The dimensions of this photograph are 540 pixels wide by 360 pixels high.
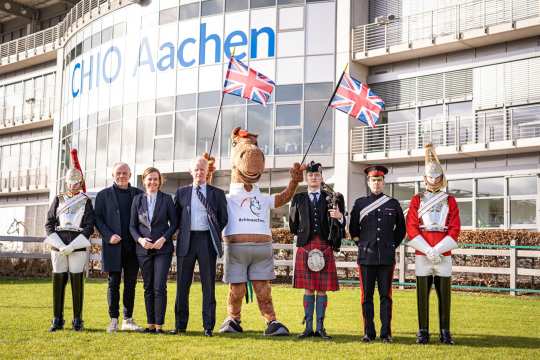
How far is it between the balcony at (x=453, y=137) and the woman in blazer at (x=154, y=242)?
52.2 feet

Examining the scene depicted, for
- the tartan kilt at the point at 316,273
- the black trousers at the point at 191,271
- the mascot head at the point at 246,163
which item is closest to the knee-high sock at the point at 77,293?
the black trousers at the point at 191,271

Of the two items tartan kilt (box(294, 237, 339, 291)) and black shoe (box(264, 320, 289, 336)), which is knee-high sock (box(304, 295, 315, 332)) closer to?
tartan kilt (box(294, 237, 339, 291))

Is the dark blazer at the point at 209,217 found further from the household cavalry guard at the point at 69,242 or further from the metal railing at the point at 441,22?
the metal railing at the point at 441,22

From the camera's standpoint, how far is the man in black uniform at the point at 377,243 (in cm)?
771

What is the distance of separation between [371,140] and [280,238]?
6.75 m

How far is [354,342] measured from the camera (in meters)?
7.55

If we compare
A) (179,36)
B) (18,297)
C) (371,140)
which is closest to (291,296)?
(18,297)

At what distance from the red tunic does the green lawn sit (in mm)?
1130

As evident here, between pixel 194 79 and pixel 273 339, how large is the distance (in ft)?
64.5

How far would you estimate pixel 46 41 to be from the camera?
37.4 meters

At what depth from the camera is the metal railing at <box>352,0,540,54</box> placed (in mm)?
22391

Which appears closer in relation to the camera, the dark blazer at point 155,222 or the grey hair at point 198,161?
the dark blazer at point 155,222

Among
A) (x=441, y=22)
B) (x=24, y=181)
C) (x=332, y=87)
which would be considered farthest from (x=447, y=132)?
(x=24, y=181)

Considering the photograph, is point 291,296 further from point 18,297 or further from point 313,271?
point 313,271
